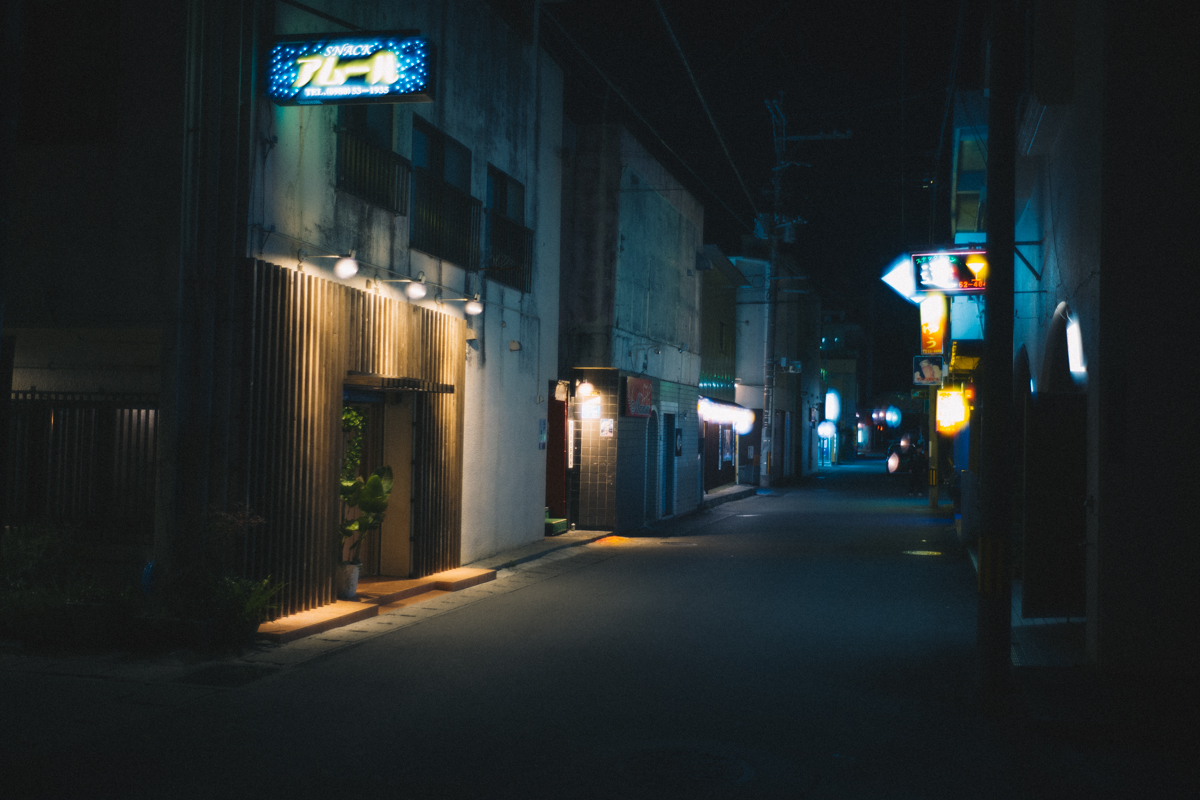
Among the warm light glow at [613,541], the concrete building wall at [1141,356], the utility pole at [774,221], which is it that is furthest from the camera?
the utility pole at [774,221]

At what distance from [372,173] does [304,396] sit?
335 cm

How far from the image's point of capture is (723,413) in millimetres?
34406

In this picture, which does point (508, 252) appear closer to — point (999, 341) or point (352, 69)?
point (352, 69)

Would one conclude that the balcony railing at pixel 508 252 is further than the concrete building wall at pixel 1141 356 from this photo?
Yes

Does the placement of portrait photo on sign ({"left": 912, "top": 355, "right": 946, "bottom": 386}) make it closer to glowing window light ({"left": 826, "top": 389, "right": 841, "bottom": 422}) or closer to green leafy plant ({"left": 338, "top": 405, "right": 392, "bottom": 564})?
green leafy plant ({"left": 338, "top": 405, "right": 392, "bottom": 564})

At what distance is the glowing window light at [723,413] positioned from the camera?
105ft

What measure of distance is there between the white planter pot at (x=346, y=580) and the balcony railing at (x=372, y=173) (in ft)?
15.3

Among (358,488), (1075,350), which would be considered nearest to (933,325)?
(1075,350)

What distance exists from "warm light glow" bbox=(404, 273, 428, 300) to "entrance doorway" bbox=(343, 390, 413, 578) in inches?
56.1

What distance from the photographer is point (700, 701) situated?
316 inches

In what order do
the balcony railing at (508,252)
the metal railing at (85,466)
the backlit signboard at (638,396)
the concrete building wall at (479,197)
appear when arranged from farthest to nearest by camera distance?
the backlit signboard at (638,396) < the balcony railing at (508,252) < the concrete building wall at (479,197) < the metal railing at (85,466)

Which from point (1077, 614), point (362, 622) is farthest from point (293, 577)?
point (1077, 614)

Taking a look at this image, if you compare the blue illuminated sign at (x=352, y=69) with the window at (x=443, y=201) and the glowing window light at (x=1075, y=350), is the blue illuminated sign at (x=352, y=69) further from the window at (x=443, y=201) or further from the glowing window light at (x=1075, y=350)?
the glowing window light at (x=1075, y=350)

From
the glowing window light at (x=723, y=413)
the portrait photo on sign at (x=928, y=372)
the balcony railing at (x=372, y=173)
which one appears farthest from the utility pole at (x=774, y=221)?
the balcony railing at (x=372, y=173)
